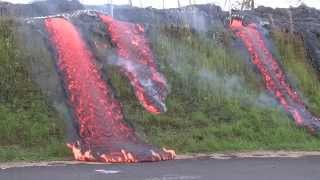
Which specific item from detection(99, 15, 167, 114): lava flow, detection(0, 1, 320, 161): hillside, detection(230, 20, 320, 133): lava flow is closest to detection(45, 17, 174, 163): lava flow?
detection(0, 1, 320, 161): hillside

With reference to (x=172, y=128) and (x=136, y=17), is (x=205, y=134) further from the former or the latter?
(x=136, y=17)

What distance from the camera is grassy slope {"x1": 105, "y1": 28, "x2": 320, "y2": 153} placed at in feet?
60.6

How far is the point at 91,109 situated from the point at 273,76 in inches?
338

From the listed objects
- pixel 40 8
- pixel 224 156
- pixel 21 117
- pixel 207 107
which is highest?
pixel 40 8

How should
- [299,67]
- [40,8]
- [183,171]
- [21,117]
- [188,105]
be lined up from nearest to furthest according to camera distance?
[183,171], [21,117], [188,105], [40,8], [299,67]

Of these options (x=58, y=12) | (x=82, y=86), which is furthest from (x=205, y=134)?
(x=58, y=12)

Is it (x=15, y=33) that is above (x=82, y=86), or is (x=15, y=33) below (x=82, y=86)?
above

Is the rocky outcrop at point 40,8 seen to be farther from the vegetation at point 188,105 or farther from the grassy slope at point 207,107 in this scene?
the grassy slope at point 207,107

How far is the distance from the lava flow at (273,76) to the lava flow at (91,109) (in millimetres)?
6652

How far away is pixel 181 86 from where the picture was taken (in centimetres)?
2092

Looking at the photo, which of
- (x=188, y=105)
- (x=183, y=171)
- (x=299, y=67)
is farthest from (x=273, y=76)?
(x=183, y=171)

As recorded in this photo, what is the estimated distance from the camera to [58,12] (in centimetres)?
2228

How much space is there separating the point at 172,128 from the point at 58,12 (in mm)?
6420

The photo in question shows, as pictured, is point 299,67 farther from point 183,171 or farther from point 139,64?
point 183,171
